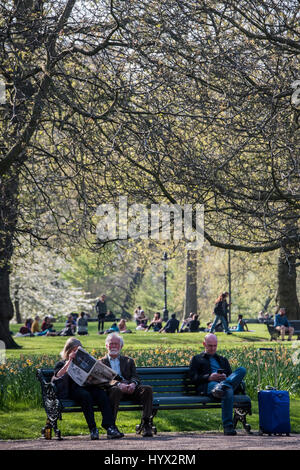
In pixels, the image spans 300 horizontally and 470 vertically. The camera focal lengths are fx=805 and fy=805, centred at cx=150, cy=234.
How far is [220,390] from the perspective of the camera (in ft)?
31.9

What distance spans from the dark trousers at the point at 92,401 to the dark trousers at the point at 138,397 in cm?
15

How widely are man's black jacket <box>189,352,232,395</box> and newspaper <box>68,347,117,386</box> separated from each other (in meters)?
1.39

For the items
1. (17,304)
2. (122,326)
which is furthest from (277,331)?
(17,304)

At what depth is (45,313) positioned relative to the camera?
158ft

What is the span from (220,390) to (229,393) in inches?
4.7

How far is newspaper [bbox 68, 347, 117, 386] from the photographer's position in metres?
9.29

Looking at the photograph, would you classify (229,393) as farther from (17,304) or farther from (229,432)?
(17,304)

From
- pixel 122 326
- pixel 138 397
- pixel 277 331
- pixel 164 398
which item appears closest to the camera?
pixel 138 397

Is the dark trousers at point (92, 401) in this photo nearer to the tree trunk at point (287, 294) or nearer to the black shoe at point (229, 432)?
the black shoe at point (229, 432)

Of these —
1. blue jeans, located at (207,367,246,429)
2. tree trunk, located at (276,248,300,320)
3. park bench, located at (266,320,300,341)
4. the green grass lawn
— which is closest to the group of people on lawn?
blue jeans, located at (207,367,246,429)

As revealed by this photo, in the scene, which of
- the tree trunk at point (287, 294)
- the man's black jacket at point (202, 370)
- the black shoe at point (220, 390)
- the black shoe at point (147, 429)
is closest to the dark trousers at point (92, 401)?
the black shoe at point (147, 429)

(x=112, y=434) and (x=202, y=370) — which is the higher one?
(x=202, y=370)
